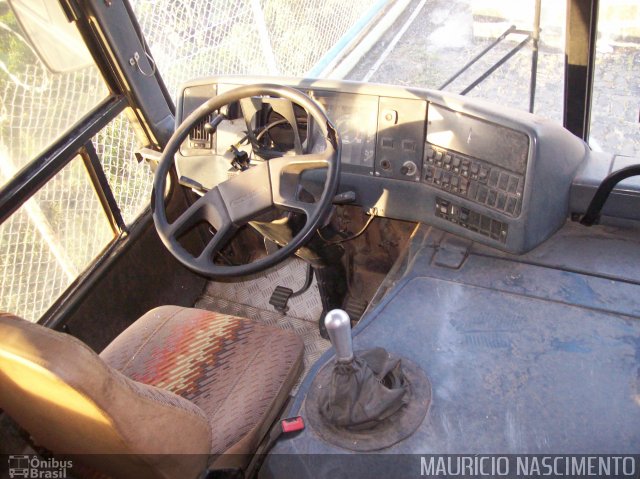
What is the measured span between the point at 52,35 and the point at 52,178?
54 centimetres

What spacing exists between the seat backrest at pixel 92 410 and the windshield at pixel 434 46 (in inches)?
59.2

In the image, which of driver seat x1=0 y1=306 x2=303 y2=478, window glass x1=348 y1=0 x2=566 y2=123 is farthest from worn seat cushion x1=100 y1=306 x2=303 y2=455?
window glass x1=348 y1=0 x2=566 y2=123

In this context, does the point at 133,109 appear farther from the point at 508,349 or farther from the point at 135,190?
the point at 508,349

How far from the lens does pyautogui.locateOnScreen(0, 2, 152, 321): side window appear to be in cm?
213

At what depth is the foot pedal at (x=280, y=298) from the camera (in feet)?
9.47

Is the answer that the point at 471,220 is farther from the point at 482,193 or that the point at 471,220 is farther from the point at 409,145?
the point at 409,145

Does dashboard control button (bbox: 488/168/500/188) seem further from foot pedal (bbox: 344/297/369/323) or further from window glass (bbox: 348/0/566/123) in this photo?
foot pedal (bbox: 344/297/369/323)

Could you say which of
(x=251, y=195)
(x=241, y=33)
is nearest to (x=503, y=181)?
(x=251, y=195)

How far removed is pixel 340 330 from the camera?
→ 4.50ft

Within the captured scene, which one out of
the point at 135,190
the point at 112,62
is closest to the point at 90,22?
the point at 112,62

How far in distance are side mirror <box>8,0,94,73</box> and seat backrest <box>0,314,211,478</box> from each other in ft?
4.25

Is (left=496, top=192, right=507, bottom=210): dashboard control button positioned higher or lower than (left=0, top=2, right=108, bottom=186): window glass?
lower

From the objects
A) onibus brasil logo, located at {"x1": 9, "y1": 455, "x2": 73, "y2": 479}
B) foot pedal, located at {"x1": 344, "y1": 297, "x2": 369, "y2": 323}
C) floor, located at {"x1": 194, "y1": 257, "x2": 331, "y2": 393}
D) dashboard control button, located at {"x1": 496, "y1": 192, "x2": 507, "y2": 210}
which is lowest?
floor, located at {"x1": 194, "y1": 257, "x2": 331, "y2": 393}

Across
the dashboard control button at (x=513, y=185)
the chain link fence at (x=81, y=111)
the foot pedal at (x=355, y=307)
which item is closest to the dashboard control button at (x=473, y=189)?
the dashboard control button at (x=513, y=185)
